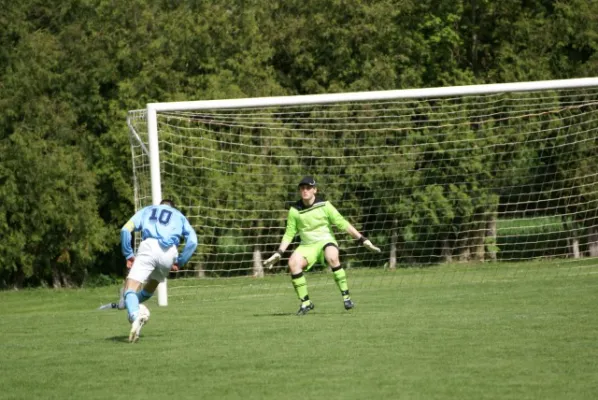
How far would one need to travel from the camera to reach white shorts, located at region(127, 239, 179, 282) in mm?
12250

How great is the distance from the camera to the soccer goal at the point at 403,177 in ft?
80.4

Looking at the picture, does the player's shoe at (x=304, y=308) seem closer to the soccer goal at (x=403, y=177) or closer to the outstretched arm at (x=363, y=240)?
the outstretched arm at (x=363, y=240)

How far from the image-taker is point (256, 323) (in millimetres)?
14172

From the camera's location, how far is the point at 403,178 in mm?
25797

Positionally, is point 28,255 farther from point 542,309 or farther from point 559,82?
point 542,309

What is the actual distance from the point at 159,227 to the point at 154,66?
874 inches

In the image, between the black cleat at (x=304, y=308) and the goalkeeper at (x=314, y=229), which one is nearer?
the black cleat at (x=304, y=308)

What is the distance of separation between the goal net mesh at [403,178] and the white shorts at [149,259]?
1117 centimetres

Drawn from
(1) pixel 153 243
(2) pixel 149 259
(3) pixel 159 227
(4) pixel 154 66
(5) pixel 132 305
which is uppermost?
(4) pixel 154 66

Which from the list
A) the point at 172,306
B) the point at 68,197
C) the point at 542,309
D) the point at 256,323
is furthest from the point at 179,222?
the point at 68,197

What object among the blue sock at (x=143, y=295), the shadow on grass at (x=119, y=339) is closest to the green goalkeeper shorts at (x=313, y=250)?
Answer: the blue sock at (x=143, y=295)

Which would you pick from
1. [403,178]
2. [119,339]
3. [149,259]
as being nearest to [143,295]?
[119,339]

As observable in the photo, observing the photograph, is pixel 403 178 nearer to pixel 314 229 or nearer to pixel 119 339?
pixel 314 229

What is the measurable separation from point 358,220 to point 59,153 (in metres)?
10.1
